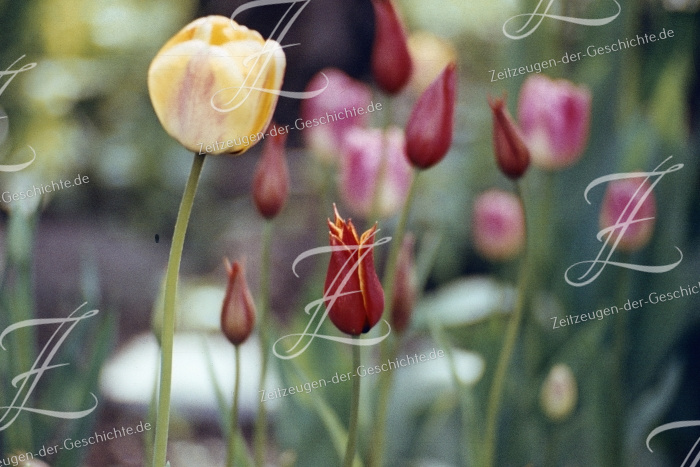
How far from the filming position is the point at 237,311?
0.45 metres

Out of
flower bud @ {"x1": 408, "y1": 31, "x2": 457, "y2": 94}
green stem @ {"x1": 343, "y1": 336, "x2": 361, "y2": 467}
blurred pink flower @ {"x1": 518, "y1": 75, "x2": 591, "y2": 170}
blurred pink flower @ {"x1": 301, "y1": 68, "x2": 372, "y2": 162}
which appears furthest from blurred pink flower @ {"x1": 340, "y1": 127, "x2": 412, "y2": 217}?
flower bud @ {"x1": 408, "y1": 31, "x2": 457, "y2": 94}

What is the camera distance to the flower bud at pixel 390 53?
1.73 ft

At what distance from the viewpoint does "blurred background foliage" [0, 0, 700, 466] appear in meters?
0.81

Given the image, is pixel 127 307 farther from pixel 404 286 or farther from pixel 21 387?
pixel 404 286

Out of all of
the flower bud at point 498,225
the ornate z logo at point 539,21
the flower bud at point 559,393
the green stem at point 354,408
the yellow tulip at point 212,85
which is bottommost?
the flower bud at point 498,225

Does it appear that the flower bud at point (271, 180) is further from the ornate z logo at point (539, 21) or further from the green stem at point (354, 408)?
the ornate z logo at point (539, 21)

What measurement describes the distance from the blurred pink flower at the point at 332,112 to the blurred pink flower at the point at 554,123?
19 cm

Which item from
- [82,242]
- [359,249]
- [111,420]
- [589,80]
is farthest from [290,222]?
[359,249]

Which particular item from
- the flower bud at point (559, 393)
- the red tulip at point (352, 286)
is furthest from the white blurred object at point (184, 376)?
the red tulip at point (352, 286)

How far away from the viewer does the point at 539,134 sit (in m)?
0.80

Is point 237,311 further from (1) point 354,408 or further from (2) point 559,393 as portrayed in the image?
(2) point 559,393

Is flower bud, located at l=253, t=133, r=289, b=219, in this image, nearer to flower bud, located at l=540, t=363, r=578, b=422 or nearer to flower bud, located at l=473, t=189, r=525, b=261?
flower bud, located at l=540, t=363, r=578, b=422

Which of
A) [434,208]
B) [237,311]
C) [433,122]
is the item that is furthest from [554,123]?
[434,208]

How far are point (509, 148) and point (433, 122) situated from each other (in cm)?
6
